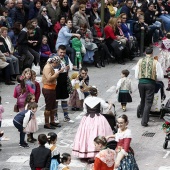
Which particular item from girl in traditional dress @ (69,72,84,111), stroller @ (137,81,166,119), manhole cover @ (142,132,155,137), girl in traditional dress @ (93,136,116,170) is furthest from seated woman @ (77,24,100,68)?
girl in traditional dress @ (93,136,116,170)

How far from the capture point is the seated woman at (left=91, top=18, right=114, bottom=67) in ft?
89.1

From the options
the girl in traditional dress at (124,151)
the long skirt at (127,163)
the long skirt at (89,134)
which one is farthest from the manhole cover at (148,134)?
the long skirt at (127,163)

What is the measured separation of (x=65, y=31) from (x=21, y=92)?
674 centimetres

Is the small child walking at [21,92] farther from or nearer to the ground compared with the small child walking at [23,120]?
farther from the ground

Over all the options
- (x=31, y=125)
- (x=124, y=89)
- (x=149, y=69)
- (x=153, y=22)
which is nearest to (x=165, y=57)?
(x=124, y=89)

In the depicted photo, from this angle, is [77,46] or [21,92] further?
[77,46]

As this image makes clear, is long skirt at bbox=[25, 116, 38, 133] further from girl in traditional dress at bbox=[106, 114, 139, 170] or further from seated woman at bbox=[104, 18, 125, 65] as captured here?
seated woman at bbox=[104, 18, 125, 65]

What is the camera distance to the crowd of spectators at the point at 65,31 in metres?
25.0

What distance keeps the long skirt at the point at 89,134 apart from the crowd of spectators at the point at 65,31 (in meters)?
6.62

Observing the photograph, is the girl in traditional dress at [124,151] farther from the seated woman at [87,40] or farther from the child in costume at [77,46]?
the seated woman at [87,40]

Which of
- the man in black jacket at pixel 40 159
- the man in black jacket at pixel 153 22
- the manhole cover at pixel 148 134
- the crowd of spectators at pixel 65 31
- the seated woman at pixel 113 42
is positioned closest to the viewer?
the man in black jacket at pixel 40 159

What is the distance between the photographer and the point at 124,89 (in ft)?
70.6

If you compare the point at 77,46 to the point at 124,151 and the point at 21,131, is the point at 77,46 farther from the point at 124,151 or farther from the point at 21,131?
the point at 124,151

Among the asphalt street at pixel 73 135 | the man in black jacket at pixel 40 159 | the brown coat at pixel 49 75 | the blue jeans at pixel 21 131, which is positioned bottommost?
the asphalt street at pixel 73 135
